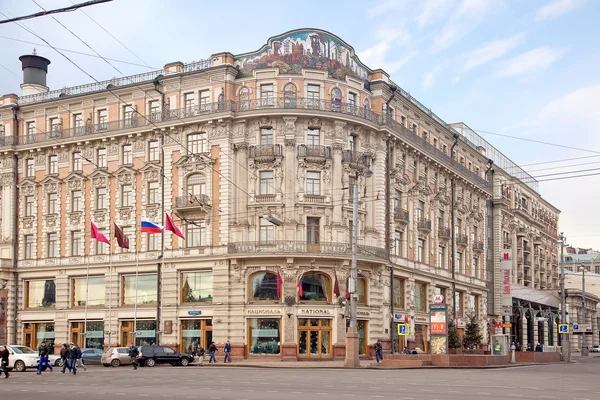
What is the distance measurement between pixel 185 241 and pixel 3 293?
17512 mm

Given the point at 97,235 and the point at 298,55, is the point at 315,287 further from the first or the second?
the point at 298,55

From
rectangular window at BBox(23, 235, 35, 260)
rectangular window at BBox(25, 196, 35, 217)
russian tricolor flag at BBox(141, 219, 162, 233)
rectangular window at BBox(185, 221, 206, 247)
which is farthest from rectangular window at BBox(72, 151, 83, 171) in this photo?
russian tricolor flag at BBox(141, 219, 162, 233)

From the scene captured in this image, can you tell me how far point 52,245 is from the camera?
2616 inches

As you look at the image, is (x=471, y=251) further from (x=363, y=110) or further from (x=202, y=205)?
(x=202, y=205)

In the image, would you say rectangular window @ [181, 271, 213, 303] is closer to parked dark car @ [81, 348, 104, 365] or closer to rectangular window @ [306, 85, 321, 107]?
parked dark car @ [81, 348, 104, 365]

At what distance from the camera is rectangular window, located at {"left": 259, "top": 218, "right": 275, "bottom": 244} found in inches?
2286

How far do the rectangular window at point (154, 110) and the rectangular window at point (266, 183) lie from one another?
31.4 feet

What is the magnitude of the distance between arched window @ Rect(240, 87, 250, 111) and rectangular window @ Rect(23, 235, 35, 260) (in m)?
21.7

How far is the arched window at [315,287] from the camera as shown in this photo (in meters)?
57.7

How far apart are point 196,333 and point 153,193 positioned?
→ 11.2 meters

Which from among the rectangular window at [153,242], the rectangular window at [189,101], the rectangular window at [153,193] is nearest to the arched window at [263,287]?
the rectangular window at [153,242]

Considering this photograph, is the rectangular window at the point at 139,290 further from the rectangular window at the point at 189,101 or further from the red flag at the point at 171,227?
the rectangular window at the point at 189,101

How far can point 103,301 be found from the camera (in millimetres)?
63562

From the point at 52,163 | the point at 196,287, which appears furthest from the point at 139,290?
the point at 52,163
